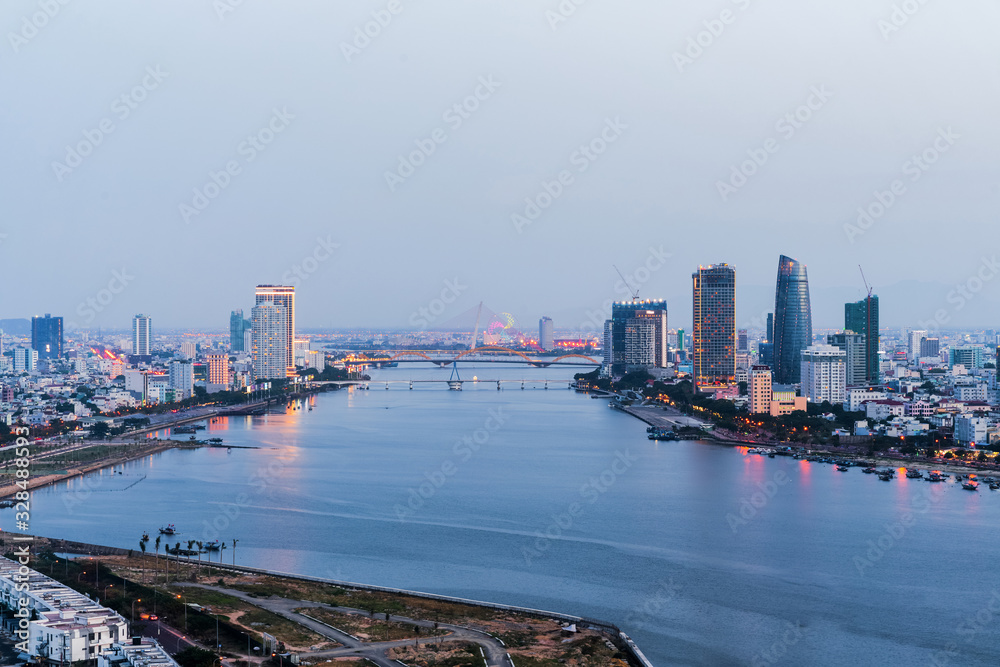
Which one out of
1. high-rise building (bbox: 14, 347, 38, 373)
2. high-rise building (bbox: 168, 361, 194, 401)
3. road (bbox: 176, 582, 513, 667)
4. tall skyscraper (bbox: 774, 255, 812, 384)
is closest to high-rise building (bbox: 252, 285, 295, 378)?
high-rise building (bbox: 168, 361, 194, 401)

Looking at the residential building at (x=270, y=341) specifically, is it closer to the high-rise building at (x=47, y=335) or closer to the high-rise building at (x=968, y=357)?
the high-rise building at (x=47, y=335)

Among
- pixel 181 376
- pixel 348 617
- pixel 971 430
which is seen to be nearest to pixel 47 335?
pixel 181 376

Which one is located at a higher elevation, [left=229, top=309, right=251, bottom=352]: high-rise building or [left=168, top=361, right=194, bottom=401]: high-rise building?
[left=229, top=309, right=251, bottom=352]: high-rise building

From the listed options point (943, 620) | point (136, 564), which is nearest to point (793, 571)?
point (943, 620)

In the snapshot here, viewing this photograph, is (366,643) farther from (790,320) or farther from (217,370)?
(217,370)

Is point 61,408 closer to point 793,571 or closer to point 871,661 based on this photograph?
point 793,571

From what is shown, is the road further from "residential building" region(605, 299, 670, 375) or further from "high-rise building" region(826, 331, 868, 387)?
"residential building" region(605, 299, 670, 375)
